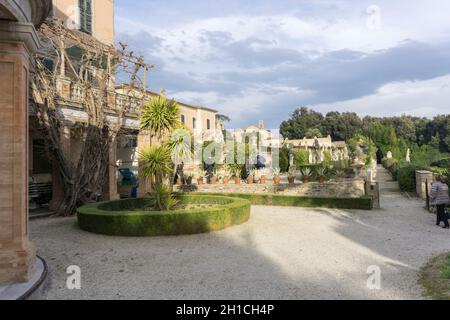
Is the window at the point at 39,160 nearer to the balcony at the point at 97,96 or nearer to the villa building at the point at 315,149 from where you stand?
the balcony at the point at 97,96

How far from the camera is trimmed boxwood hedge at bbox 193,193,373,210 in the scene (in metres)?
14.2

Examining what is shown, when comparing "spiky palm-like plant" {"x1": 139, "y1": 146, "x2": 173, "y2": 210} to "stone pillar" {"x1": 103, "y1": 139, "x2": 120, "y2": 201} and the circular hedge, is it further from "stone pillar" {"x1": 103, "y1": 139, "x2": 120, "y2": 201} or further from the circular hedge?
"stone pillar" {"x1": 103, "y1": 139, "x2": 120, "y2": 201}

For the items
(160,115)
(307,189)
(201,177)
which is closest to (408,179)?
(307,189)

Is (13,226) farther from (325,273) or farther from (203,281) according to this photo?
(325,273)

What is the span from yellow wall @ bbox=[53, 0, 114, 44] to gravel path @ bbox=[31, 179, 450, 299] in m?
10.3

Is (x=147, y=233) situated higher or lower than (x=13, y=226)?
lower

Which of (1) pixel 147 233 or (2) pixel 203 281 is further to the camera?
(1) pixel 147 233

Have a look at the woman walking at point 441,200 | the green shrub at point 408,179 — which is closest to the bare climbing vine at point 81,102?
the woman walking at point 441,200

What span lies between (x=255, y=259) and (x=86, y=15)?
15884 millimetres

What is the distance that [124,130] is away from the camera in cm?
1731

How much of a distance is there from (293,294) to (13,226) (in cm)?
440

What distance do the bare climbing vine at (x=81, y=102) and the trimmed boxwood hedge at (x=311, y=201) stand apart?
6710mm

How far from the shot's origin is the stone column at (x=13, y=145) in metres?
5.36
